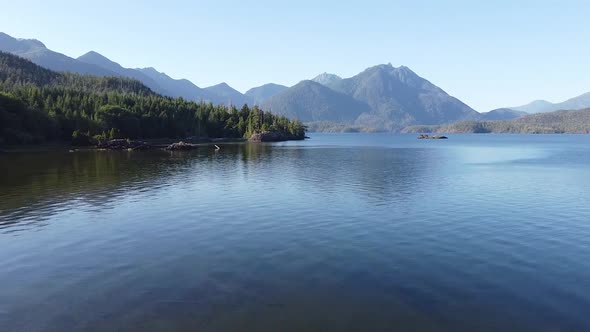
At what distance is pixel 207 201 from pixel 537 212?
133 ft

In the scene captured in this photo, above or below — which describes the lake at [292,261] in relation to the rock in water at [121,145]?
below

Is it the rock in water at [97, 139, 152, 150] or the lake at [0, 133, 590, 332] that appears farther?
the rock in water at [97, 139, 152, 150]

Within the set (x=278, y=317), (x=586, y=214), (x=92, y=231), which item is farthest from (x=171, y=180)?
(x=586, y=214)

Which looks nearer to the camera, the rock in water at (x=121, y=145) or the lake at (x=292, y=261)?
the lake at (x=292, y=261)

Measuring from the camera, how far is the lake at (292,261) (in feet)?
62.5

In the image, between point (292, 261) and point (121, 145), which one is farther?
point (121, 145)

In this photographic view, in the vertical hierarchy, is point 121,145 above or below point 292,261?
above

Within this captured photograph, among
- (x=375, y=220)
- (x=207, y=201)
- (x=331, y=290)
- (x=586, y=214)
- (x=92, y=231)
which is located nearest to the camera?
(x=331, y=290)

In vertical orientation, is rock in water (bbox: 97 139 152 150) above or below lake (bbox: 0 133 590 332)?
above

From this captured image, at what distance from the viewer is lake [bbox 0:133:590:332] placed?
750 inches

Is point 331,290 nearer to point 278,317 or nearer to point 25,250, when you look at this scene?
point 278,317

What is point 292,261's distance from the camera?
27.3 metres

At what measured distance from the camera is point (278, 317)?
62.2 ft

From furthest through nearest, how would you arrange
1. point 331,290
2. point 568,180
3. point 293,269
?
point 568,180
point 293,269
point 331,290
